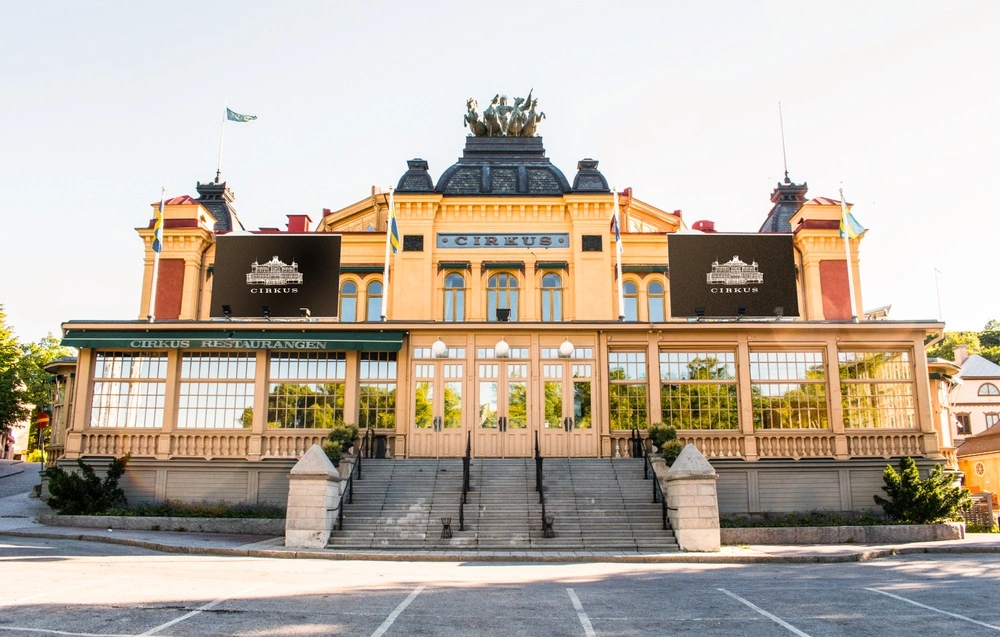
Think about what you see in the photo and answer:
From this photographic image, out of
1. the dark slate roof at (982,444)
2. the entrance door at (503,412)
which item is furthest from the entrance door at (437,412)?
the dark slate roof at (982,444)

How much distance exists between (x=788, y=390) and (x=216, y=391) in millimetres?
15771

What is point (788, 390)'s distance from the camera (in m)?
22.5

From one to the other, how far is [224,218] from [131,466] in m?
13.8

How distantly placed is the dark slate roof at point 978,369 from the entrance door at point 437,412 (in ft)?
151

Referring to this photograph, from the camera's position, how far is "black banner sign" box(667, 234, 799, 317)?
25.5m

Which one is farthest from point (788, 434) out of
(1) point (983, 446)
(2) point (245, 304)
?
(1) point (983, 446)

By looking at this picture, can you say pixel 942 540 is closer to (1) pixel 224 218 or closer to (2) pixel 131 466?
(2) pixel 131 466

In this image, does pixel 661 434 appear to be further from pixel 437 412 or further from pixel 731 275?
pixel 731 275

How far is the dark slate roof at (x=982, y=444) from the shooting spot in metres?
→ 37.6

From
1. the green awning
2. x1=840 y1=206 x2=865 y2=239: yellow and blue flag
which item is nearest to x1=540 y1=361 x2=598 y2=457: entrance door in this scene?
the green awning

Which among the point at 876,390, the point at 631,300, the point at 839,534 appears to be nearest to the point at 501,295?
the point at 631,300

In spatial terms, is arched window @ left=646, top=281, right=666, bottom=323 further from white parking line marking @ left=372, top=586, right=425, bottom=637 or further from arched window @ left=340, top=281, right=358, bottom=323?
white parking line marking @ left=372, top=586, right=425, bottom=637

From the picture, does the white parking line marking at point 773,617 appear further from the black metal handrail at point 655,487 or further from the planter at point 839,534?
the planter at point 839,534

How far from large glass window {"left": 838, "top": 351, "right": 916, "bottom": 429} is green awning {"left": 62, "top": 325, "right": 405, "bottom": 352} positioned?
1243 centimetres
